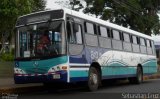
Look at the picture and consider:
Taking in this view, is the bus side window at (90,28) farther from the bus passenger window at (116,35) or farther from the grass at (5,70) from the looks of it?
the grass at (5,70)

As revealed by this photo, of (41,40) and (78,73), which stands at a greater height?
(41,40)

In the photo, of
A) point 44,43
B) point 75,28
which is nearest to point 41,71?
point 44,43

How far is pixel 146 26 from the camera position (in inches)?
1671

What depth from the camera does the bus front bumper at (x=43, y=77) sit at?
576 inches

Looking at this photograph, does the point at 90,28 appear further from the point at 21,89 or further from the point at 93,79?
the point at 21,89

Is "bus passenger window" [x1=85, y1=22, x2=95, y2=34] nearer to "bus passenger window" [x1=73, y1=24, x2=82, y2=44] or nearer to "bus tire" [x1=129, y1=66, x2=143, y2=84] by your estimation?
"bus passenger window" [x1=73, y1=24, x2=82, y2=44]

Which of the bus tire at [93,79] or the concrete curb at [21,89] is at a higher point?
the bus tire at [93,79]

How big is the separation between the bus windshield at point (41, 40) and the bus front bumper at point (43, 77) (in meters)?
0.72

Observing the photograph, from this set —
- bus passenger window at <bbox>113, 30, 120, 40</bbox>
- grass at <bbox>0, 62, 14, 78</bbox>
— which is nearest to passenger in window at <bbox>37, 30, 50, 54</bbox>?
bus passenger window at <bbox>113, 30, 120, 40</bbox>

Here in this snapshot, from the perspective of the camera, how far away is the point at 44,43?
1507 centimetres

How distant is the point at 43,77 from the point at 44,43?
1.22 m

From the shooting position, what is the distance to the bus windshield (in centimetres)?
1484

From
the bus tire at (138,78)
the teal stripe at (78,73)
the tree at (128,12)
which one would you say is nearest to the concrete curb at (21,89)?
the teal stripe at (78,73)

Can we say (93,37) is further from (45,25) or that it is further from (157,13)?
(157,13)
